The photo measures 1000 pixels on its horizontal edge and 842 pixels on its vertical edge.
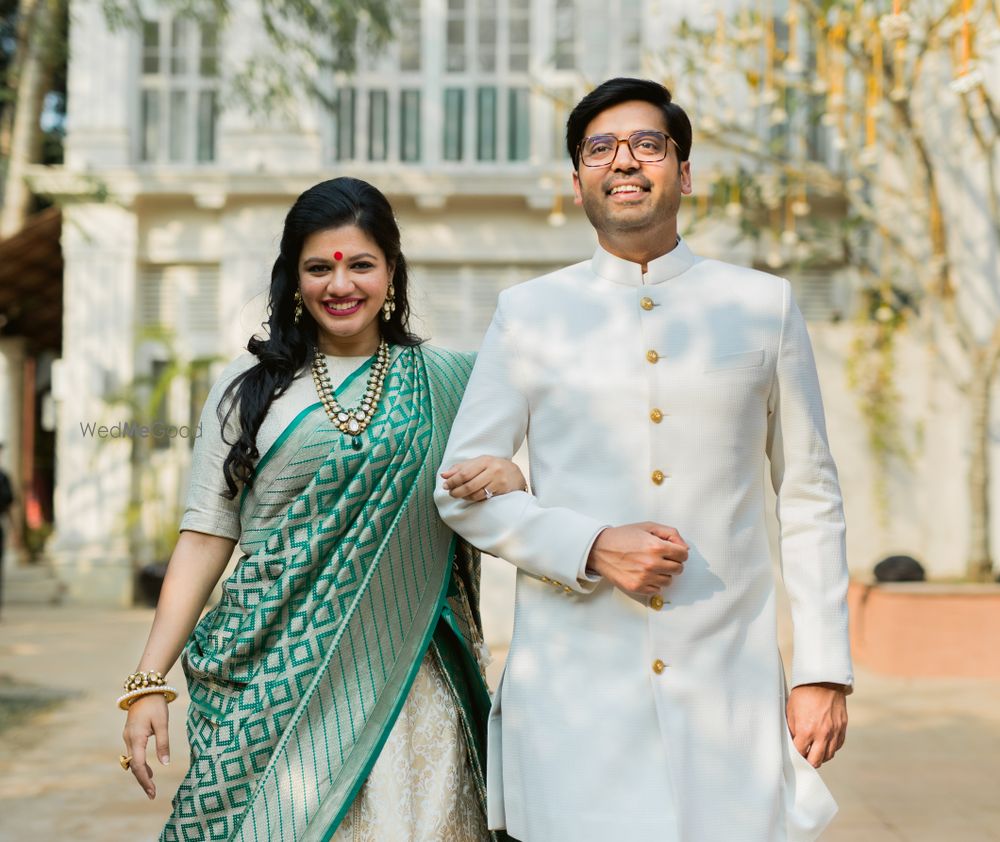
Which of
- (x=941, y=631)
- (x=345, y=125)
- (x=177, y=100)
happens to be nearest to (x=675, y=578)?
(x=941, y=631)

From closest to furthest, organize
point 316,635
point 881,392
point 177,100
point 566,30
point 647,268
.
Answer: point 647,268
point 316,635
point 881,392
point 566,30
point 177,100

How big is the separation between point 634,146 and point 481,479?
60 centimetres

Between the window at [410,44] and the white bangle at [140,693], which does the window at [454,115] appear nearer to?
the window at [410,44]

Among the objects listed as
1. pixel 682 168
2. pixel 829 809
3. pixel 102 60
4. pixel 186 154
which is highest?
pixel 102 60

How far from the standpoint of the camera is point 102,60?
463 inches

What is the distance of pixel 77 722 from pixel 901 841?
4077mm

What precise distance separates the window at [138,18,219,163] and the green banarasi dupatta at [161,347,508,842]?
32.9 ft

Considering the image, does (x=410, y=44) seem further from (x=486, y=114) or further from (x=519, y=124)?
(x=519, y=124)

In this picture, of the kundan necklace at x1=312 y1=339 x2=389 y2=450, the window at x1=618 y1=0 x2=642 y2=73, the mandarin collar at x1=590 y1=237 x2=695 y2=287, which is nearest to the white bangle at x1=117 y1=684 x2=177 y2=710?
the kundan necklace at x1=312 y1=339 x2=389 y2=450

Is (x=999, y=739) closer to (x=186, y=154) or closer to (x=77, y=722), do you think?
(x=77, y=722)

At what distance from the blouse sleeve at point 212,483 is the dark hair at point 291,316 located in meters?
0.02

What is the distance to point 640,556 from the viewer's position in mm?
2002

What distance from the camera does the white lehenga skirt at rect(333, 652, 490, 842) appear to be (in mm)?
2391

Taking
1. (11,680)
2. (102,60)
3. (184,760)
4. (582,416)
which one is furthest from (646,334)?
(102,60)
